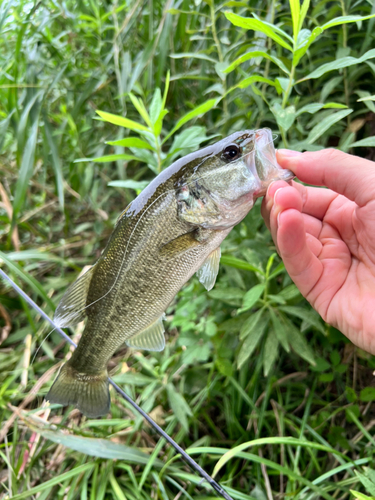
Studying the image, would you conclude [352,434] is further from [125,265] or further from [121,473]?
[125,265]

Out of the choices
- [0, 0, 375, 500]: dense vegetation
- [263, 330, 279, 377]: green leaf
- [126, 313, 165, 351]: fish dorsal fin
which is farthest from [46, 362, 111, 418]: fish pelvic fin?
[263, 330, 279, 377]: green leaf

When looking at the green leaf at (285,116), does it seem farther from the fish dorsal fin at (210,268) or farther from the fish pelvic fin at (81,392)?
the fish pelvic fin at (81,392)

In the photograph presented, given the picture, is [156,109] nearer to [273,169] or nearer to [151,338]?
[273,169]

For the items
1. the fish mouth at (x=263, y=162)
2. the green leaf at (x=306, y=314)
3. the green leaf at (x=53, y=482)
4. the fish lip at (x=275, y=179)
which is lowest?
the green leaf at (x=53, y=482)

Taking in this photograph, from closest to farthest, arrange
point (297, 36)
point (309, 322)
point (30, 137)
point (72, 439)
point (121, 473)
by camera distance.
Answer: point (297, 36) → point (309, 322) → point (72, 439) → point (121, 473) → point (30, 137)

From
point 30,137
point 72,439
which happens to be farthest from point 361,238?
point 30,137

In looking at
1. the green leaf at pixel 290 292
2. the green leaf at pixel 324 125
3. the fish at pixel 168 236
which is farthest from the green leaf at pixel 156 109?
the green leaf at pixel 290 292
